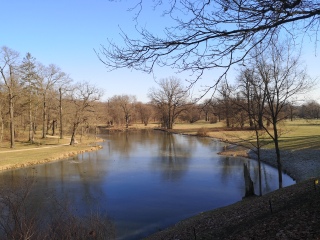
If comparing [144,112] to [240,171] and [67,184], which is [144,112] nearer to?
[240,171]

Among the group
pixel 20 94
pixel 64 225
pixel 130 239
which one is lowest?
pixel 130 239

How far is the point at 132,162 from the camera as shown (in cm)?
2522

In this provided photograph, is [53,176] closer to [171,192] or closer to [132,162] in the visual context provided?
[132,162]

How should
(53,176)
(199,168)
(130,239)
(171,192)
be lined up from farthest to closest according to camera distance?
(199,168), (53,176), (171,192), (130,239)

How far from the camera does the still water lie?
12.5 meters

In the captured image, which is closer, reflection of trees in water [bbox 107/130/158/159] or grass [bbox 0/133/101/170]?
grass [bbox 0/133/101/170]

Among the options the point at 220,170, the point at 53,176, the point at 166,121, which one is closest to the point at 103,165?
the point at 53,176

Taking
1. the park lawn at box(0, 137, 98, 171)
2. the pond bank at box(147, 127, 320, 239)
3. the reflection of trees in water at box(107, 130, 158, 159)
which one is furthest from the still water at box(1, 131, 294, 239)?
the reflection of trees in water at box(107, 130, 158, 159)

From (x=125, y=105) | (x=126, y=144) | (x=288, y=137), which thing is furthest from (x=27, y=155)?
(x=125, y=105)

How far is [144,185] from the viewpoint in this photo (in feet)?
57.0

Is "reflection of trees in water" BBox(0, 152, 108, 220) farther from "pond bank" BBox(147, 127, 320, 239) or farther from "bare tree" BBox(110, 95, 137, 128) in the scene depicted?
"bare tree" BBox(110, 95, 137, 128)

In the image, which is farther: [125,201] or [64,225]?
[125,201]

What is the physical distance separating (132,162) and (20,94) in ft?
62.9

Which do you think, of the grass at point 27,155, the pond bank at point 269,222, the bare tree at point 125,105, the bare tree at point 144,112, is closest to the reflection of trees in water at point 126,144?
the grass at point 27,155
